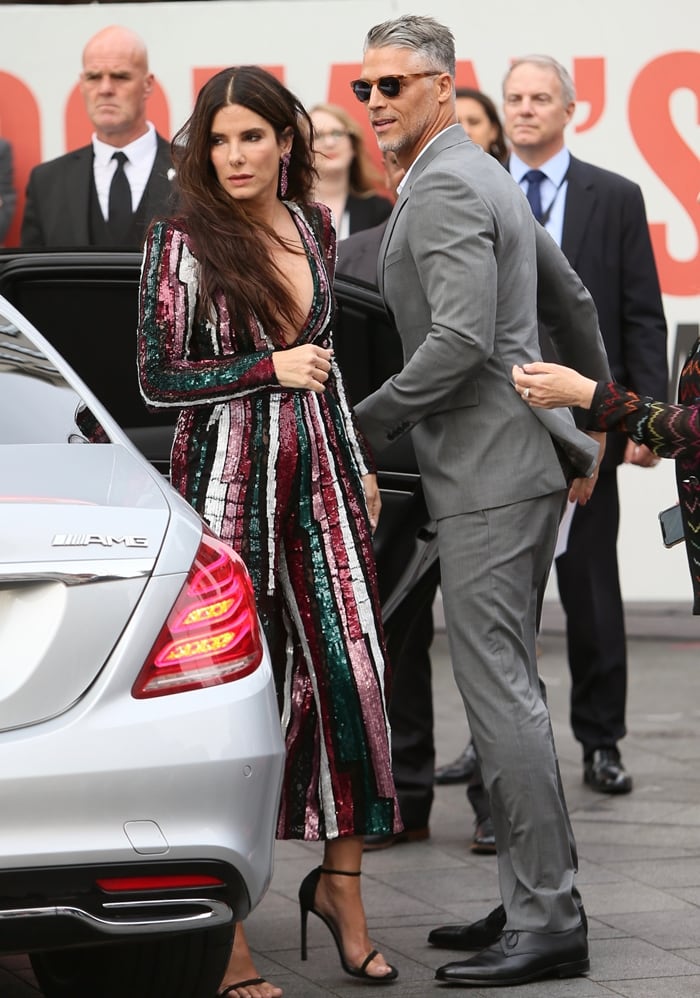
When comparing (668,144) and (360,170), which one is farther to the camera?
(360,170)

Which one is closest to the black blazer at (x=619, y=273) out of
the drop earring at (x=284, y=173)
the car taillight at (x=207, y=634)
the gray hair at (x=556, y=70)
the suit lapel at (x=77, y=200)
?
the gray hair at (x=556, y=70)

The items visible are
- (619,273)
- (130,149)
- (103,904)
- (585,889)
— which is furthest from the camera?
(130,149)

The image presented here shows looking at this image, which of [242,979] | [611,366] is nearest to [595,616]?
[611,366]

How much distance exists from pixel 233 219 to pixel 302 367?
38 centimetres

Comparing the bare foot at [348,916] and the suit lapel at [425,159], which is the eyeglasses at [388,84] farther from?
the bare foot at [348,916]

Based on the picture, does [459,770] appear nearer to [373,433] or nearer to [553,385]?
[373,433]

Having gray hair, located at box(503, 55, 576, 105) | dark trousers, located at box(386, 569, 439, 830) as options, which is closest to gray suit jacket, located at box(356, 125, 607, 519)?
dark trousers, located at box(386, 569, 439, 830)

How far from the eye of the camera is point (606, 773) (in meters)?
6.01

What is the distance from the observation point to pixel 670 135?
6961 millimetres

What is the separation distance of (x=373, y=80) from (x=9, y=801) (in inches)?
74.1

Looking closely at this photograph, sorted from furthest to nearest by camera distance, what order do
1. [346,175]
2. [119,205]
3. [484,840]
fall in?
[346,175], [119,205], [484,840]

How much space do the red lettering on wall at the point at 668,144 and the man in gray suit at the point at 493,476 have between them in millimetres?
3041

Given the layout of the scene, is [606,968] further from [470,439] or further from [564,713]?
Result: [564,713]

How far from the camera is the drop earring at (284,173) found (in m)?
4.09
